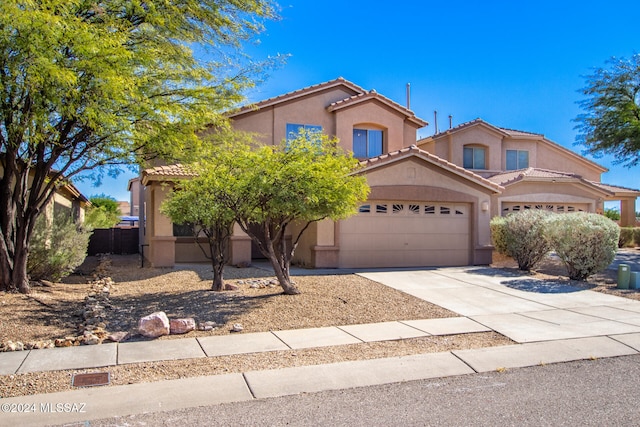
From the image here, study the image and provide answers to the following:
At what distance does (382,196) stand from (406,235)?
1.67 meters

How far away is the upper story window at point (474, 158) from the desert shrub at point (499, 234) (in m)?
7.75

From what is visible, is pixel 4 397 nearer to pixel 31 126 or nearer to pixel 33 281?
pixel 31 126

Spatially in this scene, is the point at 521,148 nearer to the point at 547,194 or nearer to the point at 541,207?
the point at 547,194

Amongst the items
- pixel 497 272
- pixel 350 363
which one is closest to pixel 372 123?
pixel 497 272

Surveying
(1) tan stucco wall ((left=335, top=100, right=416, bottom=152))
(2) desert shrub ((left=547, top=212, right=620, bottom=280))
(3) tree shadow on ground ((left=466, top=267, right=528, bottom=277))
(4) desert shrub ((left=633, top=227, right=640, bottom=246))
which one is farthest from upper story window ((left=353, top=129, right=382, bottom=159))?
(4) desert shrub ((left=633, top=227, right=640, bottom=246))

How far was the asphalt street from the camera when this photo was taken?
4.71 meters

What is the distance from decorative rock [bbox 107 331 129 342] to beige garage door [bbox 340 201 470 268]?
9.04m

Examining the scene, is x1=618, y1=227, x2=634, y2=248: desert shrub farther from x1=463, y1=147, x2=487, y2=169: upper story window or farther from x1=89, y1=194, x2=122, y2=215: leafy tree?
x1=89, y1=194, x2=122, y2=215: leafy tree

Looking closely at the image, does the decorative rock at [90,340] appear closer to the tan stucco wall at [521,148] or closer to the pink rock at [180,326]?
the pink rock at [180,326]

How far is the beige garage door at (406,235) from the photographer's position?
52.4 feet

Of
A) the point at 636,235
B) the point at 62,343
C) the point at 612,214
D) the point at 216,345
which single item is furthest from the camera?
the point at 612,214

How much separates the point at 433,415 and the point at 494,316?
5.04m

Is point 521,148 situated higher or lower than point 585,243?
higher

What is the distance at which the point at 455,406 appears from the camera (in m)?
5.10
